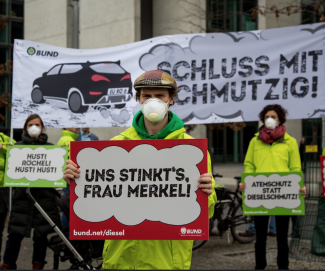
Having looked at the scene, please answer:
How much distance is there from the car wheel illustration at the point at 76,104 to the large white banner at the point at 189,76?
1cm

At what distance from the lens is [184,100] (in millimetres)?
5664

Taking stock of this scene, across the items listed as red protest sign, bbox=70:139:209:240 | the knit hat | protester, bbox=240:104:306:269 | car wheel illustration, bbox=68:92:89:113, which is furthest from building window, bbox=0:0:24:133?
the knit hat

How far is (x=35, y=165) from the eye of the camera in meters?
5.34

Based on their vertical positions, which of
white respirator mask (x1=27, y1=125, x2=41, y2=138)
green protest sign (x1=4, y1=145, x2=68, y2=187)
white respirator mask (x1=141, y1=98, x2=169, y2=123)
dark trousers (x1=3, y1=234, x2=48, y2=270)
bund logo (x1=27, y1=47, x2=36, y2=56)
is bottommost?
dark trousers (x1=3, y1=234, x2=48, y2=270)

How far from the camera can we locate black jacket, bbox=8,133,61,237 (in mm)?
5043

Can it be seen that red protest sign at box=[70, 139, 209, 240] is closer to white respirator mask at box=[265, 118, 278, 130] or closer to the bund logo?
white respirator mask at box=[265, 118, 278, 130]

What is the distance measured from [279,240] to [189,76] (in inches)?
92.5

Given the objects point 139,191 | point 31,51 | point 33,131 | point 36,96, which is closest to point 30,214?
Result: point 33,131

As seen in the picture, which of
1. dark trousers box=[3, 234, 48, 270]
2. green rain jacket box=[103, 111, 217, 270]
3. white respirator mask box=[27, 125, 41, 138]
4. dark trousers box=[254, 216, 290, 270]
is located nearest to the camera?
green rain jacket box=[103, 111, 217, 270]

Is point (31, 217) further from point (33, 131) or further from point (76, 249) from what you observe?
point (33, 131)

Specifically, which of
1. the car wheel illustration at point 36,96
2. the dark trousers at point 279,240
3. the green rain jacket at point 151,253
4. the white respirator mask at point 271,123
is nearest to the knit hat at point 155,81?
the green rain jacket at point 151,253

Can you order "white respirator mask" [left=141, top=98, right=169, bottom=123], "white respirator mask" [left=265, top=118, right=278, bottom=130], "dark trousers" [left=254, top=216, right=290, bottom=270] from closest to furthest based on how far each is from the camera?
"white respirator mask" [left=141, top=98, right=169, bottom=123] → "dark trousers" [left=254, top=216, right=290, bottom=270] → "white respirator mask" [left=265, top=118, right=278, bottom=130]

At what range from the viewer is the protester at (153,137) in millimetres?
2412

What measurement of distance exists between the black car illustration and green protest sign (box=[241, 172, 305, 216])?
2104 mm
